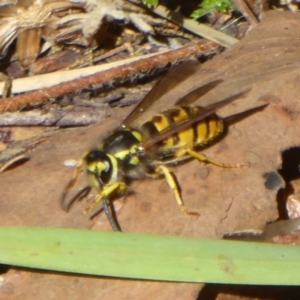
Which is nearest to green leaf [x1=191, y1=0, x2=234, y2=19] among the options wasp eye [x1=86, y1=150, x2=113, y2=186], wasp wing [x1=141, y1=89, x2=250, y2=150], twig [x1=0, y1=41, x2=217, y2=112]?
twig [x1=0, y1=41, x2=217, y2=112]

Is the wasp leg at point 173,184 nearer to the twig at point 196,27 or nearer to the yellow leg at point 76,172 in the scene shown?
the yellow leg at point 76,172

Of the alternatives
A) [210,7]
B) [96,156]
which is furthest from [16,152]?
[210,7]

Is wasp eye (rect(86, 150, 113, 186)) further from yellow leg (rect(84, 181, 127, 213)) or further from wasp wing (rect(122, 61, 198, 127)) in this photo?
wasp wing (rect(122, 61, 198, 127))

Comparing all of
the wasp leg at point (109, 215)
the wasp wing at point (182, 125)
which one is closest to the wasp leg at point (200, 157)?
the wasp wing at point (182, 125)

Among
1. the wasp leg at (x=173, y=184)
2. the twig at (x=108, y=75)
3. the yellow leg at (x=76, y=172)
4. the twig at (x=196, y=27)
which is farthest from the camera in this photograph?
the twig at (x=196, y=27)

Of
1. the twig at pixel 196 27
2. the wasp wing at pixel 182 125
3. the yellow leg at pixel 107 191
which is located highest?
the wasp wing at pixel 182 125

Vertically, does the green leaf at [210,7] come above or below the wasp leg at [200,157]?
above

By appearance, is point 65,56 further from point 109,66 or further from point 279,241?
point 279,241
